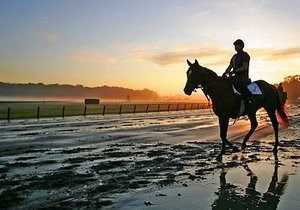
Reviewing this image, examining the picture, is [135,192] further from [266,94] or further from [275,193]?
[266,94]

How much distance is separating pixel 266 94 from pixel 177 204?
792 centimetres

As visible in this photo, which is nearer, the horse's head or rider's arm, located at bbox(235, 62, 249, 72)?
the horse's head

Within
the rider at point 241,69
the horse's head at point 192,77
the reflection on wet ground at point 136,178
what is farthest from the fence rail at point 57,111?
the rider at point 241,69

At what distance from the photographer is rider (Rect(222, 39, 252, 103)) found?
10922mm

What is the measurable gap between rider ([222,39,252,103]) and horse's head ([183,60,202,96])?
49.1 inches

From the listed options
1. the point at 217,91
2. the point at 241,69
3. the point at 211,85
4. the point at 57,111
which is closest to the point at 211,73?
the point at 211,85

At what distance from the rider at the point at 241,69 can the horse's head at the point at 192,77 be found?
1248 millimetres

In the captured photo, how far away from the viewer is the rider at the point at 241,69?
35.8 feet

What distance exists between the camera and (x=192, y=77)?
1059 cm

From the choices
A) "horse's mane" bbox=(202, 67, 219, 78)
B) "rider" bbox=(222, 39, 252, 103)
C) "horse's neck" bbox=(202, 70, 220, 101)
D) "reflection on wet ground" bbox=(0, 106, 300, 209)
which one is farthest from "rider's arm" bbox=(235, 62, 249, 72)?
"reflection on wet ground" bbox=(0, 106, 300, 209)

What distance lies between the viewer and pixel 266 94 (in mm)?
12133

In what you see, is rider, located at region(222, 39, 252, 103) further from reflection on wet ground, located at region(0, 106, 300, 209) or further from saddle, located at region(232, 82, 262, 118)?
A: reflection on wet ground, located at region(0, 106, 300, 209)

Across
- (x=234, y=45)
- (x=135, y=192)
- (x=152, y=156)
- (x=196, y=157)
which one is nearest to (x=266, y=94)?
(x=234, y=45)

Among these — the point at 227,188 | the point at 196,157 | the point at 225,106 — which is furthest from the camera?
the point at 225,106
